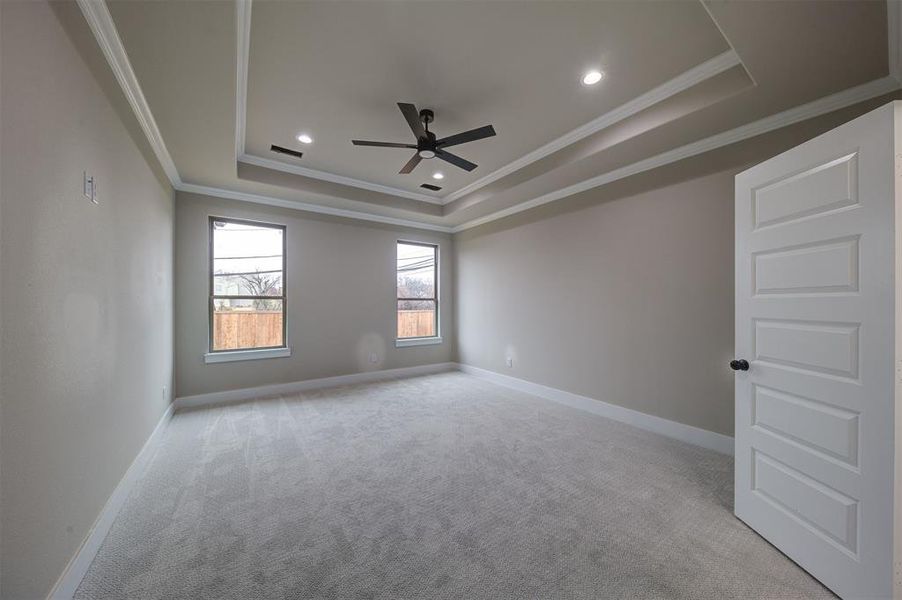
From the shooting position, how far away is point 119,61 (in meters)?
1.91

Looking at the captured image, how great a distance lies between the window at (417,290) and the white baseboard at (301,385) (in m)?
0.60

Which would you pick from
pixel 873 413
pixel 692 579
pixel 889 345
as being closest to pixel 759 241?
A: pixel 889 345

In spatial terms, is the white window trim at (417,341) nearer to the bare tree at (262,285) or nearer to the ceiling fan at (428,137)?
the bare tree at (262,285)

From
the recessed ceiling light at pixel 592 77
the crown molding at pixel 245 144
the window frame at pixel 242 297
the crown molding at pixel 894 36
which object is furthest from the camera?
the window frame at pixel 242 297

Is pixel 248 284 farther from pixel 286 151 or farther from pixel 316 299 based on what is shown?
pixel 286 151

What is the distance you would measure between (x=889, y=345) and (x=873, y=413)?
0.29m

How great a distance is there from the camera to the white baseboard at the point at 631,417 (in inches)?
113

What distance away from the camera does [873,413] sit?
53.9 inches

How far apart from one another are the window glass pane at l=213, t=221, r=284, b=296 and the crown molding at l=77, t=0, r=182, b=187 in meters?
1.55

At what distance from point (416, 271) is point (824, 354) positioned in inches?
202

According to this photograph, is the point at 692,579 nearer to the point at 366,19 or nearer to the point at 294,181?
the point at 366,19

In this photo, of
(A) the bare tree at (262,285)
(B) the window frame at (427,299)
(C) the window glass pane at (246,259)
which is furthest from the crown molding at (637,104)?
(A) the bare tree at (262,285)

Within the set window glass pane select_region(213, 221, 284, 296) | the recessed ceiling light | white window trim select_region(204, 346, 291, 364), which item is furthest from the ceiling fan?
white window trim select_region(204, 346, 291, 364)

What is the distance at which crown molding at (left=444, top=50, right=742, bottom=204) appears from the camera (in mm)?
2305
